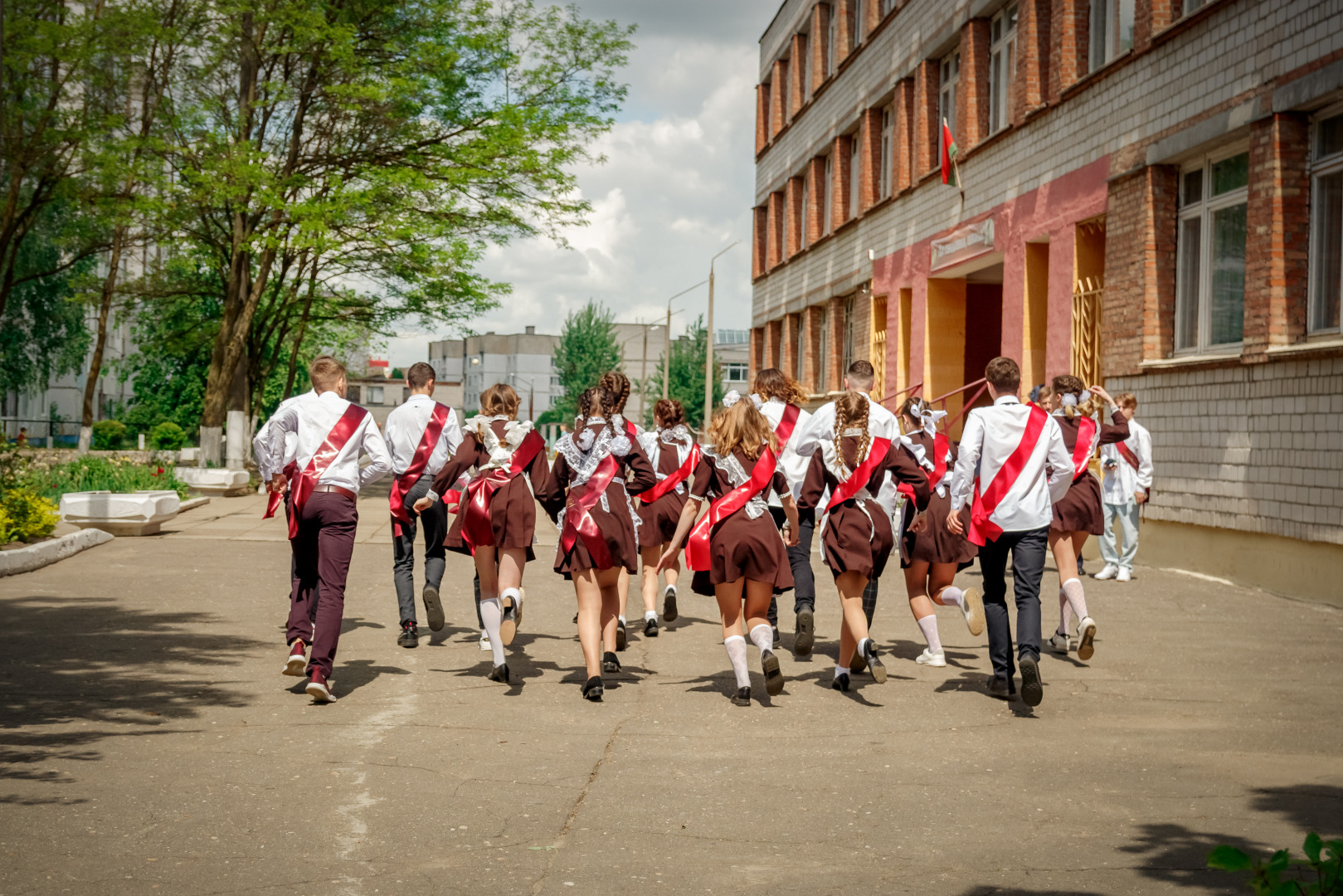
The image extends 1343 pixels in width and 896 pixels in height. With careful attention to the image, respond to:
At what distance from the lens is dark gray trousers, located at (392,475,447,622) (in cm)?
992

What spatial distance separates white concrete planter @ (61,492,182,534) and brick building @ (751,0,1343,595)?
32.0ft

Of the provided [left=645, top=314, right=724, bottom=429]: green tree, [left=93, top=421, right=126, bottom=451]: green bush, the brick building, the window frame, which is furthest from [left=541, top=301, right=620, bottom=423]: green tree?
the window frame

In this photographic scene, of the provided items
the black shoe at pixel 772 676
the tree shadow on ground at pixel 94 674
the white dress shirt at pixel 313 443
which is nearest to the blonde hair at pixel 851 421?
the black shoe at pixel 772 676

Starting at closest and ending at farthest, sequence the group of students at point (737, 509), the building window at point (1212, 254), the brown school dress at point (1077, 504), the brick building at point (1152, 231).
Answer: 1. the group of students at point (737, 509)
2. the brown school dress at point (1077, 504)
3. the brick building at point (1152, 231)
4. the building window at point (1212, 254)

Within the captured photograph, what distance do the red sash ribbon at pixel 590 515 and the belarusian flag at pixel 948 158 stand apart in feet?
50.6

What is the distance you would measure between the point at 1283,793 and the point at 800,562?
439cm

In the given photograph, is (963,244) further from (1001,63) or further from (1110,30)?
(1110,30)

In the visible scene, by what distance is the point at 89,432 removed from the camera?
3550 cm

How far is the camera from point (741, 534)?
7.86 metres

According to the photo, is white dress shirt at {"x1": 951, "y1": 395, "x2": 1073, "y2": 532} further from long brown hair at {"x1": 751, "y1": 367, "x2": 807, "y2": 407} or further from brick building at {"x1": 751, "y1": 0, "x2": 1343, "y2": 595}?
brick building at {"x1": 751, "y1": 0, "x2": 1343, "y2": 595}

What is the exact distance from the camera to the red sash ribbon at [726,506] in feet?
25.8

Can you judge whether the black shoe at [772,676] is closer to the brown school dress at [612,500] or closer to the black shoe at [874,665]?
the black shoe at [874,665]

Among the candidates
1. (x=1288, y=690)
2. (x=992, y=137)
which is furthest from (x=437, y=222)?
(x=1288, y=690)

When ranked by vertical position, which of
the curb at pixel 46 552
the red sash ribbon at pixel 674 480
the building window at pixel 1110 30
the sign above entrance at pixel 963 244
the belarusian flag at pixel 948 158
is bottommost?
the curb at pixel 46 552
